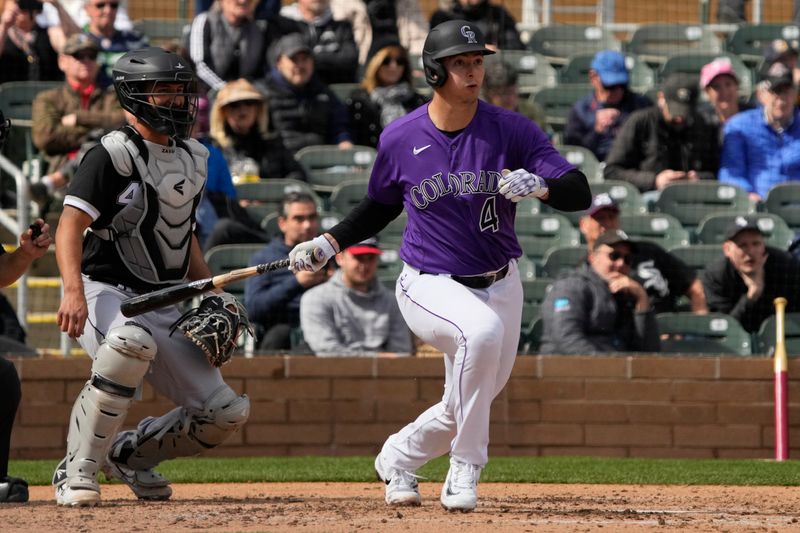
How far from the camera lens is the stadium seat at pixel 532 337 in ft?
30.1

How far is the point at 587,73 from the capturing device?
1276 centimetres

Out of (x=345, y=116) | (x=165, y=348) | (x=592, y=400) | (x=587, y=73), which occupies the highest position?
(x=587, y=73)

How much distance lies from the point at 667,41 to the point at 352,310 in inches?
242

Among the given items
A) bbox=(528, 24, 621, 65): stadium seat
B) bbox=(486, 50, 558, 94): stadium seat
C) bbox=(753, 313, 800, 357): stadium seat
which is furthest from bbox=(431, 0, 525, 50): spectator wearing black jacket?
bbox=(753, 313, 800, 357): stadium seat

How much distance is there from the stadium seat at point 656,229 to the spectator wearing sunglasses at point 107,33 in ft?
14.4

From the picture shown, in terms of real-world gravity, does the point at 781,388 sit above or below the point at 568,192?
below

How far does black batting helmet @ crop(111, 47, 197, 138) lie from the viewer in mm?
5895

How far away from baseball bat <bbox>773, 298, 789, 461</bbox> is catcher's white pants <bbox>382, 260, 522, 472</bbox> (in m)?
3.29

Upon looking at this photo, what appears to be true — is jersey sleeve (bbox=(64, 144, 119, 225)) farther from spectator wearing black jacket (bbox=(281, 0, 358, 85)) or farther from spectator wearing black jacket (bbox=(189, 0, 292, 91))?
spectator wearing black jacket (bbox=(281, 0, 358, 85))

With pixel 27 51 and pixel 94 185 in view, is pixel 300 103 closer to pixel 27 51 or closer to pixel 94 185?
pixel 27 51

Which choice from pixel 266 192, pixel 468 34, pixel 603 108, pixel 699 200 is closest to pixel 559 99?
pixel 603 108

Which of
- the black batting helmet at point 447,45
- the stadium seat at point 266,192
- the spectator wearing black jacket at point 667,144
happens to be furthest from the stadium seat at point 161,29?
the black batting helmet at point 447,45

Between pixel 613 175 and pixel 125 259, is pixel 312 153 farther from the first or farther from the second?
pixel 125 259

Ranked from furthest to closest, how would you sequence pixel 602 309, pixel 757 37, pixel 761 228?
pixel 757 37 < pixel 761 228 < pixel 602 309
